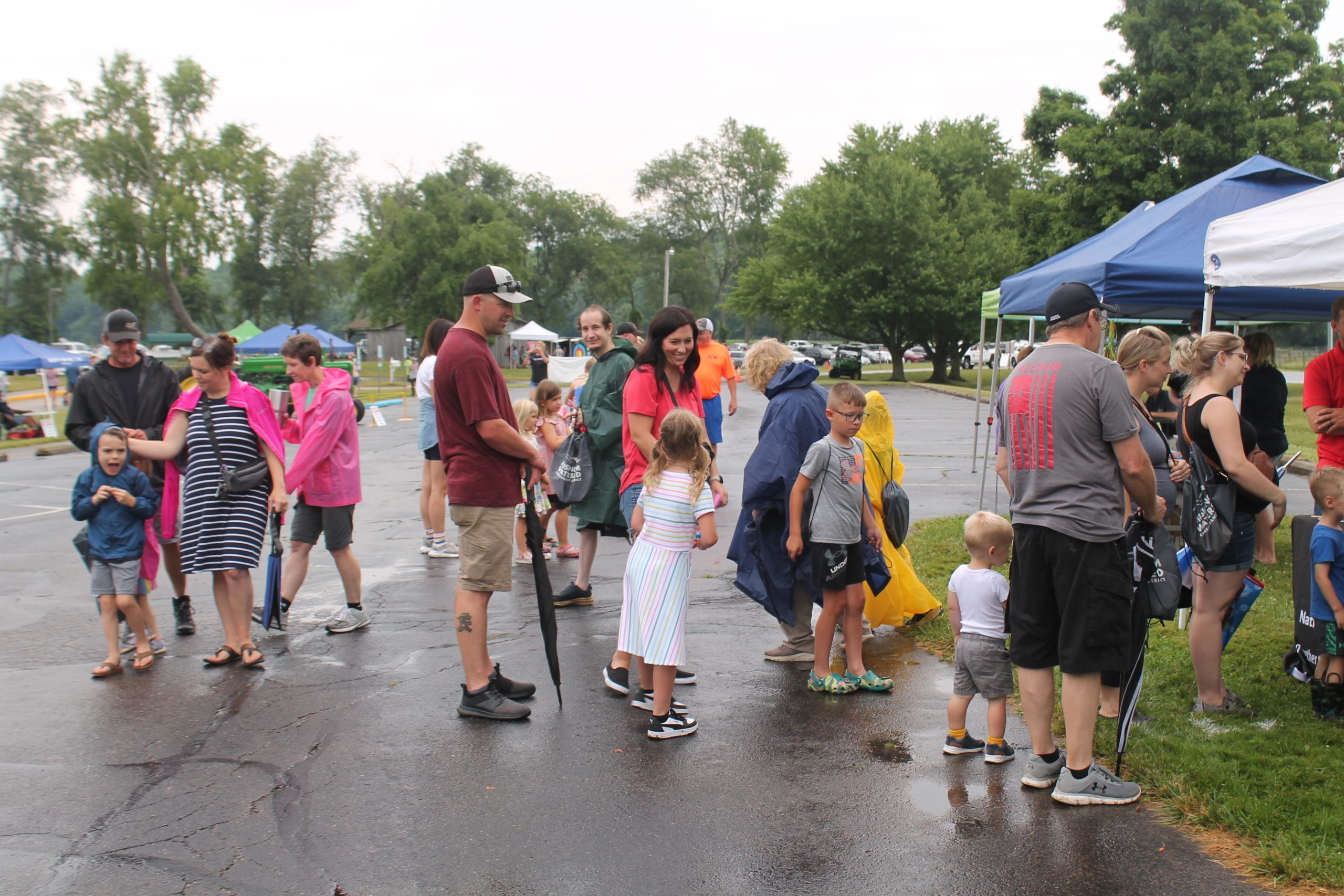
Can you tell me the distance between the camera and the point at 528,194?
79438 millimetres

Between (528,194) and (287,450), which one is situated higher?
(528,194)

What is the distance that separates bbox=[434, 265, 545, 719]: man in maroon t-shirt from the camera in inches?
175

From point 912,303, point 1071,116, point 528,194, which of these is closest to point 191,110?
point 528,194

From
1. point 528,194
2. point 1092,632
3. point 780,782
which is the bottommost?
point 780,782

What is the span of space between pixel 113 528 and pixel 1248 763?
5.74 meters

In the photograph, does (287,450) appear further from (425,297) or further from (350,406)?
(425,297)

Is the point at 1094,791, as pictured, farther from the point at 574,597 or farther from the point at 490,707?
the point at 574,597

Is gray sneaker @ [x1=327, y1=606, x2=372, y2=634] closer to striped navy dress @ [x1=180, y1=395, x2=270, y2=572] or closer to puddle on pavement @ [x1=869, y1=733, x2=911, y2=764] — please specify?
striped navy dress @ [x1=180, y1=395, x2=270, y2=572]

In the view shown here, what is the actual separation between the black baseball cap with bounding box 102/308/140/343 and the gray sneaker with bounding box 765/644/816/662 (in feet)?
13.6

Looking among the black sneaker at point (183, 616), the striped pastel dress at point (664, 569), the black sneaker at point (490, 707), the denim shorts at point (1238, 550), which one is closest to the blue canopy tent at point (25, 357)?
the black sneaker at point (183, 616)

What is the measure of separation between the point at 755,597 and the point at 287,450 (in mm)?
12448

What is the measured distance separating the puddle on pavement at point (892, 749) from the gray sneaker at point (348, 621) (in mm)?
3447

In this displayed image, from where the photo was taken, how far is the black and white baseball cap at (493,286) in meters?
4.53

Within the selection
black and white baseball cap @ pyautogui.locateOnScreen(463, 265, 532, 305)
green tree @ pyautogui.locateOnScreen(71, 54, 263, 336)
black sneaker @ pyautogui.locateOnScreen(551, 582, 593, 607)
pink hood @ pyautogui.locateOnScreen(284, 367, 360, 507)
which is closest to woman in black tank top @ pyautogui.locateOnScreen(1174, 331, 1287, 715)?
black and white baseball cap @ pyautogui.locateOnScreen(463, 265, 532, 305)
